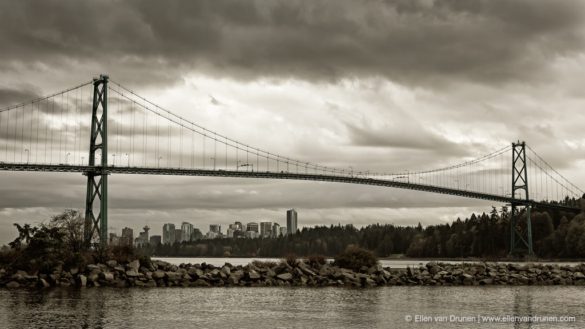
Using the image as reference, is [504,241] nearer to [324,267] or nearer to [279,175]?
[279,175]

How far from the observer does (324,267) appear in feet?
143

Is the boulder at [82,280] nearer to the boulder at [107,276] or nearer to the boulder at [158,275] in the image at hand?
the boulder at [107,276]

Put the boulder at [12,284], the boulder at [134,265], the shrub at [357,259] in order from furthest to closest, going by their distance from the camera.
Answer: the shrub at [357,259], the boulder at [134,265], the boulder at [12,284]

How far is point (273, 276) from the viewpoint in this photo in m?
42.0

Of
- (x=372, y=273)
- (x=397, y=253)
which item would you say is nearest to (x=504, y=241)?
(x=397, y=253)

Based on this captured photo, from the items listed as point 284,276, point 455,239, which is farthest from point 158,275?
point 455,239

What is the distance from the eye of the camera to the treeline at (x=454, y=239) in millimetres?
88750

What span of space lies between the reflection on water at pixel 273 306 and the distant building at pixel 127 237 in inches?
303

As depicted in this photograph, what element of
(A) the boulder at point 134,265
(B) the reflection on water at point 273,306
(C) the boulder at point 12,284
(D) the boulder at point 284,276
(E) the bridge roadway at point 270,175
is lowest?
(B) the reflection on water at point 273,306

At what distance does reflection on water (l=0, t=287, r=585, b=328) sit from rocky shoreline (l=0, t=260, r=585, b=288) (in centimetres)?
253

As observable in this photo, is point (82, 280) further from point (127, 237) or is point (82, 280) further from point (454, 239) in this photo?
point (454, 239)

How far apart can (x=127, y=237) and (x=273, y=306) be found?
18.3 meters

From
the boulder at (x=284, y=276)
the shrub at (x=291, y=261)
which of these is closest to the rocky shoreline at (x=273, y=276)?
Answer: the boulder at (x=284, y=276)

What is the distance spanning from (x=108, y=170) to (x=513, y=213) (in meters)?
49.7
